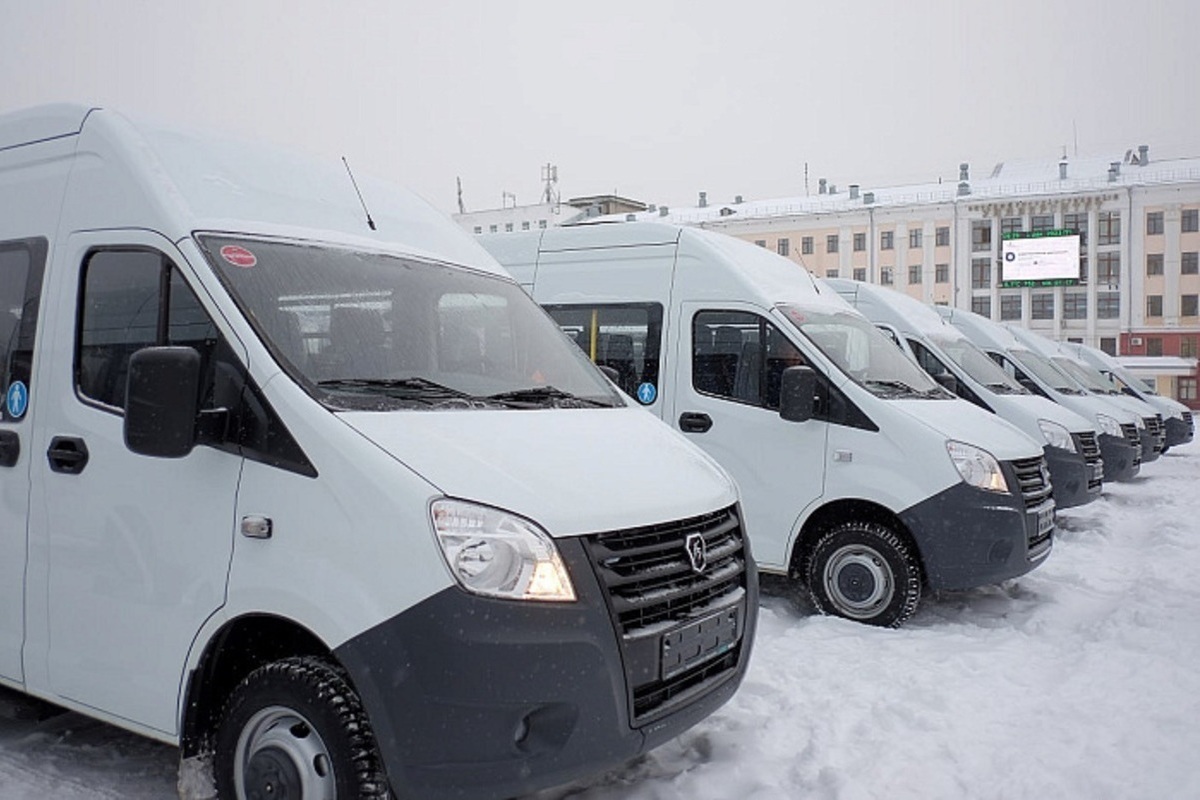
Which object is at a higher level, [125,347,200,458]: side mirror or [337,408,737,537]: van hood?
[125,347,200,458]: side mirror

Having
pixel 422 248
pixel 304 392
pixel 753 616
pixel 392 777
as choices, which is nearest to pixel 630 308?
pixel 422 248

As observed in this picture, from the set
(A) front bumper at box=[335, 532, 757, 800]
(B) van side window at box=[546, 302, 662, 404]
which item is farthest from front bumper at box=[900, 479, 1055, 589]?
(A) front bumper at box=[335, 532, 757, 800]

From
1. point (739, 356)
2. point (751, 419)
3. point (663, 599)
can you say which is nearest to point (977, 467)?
point (751, 419)

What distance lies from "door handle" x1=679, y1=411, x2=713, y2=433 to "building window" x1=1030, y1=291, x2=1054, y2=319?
61.7 meters

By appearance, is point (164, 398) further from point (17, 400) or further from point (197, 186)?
point (17, 400)

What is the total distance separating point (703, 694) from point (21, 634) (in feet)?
7.96

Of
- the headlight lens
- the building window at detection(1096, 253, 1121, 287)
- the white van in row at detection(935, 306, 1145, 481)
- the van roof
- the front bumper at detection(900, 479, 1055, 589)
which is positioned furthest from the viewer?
the building window at detection(1096, 253, 1121, 287)

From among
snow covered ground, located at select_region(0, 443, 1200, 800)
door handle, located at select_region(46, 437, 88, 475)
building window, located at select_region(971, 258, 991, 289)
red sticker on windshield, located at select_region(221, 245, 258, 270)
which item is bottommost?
snow covered ground, located at select_region(0, 443, 1200, 800)

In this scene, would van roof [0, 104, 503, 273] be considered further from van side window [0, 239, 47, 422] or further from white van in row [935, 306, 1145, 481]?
white van in row [935, 306, 1145, 481]

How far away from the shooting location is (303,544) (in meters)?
3.06

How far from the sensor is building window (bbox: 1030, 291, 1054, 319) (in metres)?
62.9

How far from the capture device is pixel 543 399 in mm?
3922

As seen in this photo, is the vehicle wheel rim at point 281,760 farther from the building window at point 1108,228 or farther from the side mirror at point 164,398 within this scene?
the building window at point 1108,228

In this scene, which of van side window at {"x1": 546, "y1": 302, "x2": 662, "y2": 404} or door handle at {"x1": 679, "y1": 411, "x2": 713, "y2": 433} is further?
van side window at {"x1": 546, "y1": 302, "x2": 662, "y2": 404}
